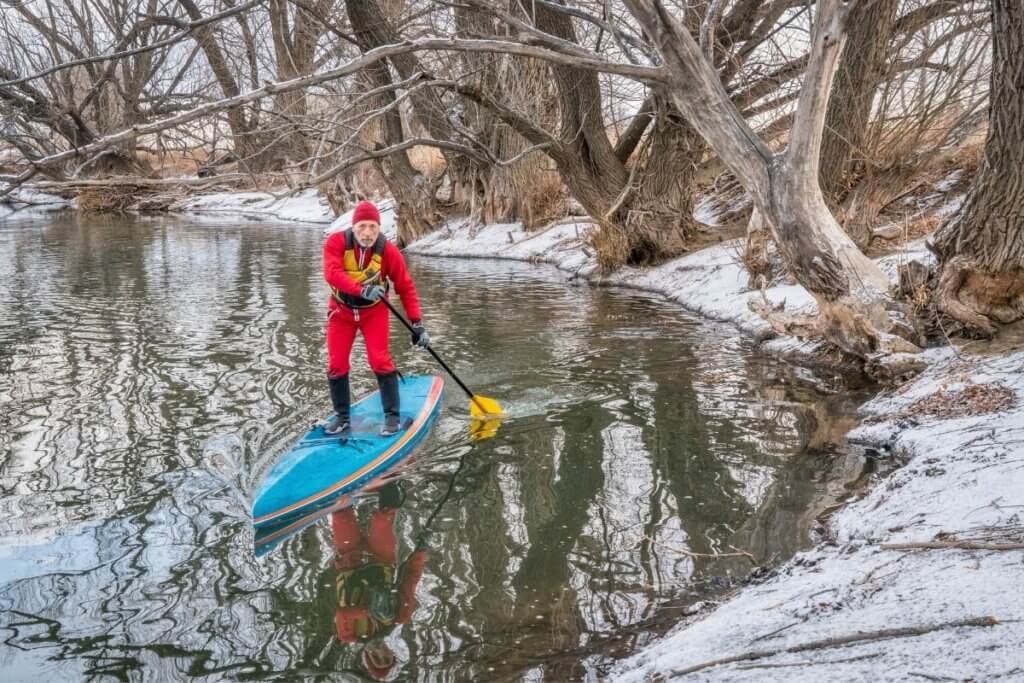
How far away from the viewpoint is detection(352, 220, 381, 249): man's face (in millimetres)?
6164

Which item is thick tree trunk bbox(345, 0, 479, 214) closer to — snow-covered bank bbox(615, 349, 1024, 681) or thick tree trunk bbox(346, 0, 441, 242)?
thick tree trunk bbox(346, 0, 441, 242)

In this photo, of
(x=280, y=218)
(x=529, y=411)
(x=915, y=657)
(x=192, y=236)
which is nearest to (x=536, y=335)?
(x=529, y=411)

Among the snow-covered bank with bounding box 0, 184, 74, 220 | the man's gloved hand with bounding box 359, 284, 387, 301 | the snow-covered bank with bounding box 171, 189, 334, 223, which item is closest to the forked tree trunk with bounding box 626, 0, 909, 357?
the man's gloved hand with bounding box 359, 284, 387, 301

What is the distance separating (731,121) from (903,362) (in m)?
2.32

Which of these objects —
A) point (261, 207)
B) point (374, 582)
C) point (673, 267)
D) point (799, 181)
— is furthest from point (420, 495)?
point (261, 207)

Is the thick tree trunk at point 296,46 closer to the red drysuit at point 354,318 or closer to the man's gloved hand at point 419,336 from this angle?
the man's gloved hand at point 419,336

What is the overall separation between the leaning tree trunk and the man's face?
429 cm

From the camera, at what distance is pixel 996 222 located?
268 inches

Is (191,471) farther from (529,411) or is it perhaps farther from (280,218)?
(280,218)

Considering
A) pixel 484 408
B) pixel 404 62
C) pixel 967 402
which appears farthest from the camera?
pixel 404 62

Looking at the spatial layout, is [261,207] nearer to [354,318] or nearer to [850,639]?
[354,318]

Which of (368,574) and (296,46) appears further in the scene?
(296,46)

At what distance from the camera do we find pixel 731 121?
299 inches

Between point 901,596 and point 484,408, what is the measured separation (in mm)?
4224
